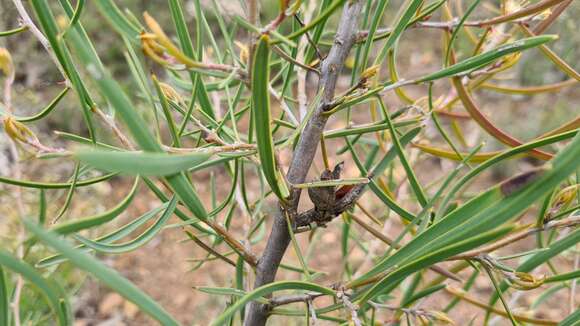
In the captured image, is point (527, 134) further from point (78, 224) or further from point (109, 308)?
point (78, 224)

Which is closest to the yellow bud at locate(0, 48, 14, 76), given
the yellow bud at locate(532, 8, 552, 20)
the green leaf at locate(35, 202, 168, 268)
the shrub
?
the shrub

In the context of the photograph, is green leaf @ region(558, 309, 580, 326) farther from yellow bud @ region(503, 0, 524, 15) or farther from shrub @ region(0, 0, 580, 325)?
yellow bud @ region(503, 0, 524, 15)

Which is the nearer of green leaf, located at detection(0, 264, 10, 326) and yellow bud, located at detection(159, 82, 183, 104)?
green leaf, located at detection(0, 264, 10, 326)

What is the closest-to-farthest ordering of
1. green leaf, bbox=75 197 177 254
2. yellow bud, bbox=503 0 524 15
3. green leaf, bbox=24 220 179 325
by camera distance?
green leaf, bbox=24 220 179 325
green leaf, bbox=75 197 177 254
yellow bud, bbox=503 0 524 15

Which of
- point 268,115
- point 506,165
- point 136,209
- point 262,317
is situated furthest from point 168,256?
point 268,115

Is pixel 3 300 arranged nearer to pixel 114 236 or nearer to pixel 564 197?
pixel 114 236

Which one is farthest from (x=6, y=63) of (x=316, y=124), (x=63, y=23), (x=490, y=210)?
(x=63, y=23)

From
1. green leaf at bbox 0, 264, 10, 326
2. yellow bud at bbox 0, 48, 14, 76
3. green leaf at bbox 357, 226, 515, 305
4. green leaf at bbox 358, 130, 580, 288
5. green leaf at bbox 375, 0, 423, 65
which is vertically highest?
green leaf at bbox 375, 0, 423, 65
